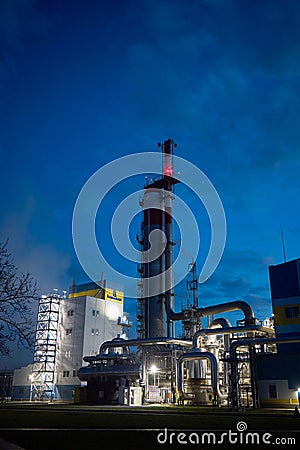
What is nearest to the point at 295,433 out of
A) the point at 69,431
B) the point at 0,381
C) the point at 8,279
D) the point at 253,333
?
the point at 69,431

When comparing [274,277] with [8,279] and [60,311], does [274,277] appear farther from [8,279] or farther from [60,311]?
[60,311]

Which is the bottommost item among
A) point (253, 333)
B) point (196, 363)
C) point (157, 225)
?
point (196, 363)

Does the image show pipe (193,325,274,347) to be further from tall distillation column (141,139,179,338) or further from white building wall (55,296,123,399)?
white building wall (55,296,123,399)

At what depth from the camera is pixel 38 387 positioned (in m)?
64.8

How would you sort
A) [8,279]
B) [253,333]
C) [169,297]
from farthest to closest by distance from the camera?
[169,297] < [253,333] < [8,279]

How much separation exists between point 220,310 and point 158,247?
43.7 ft

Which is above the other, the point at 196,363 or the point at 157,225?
the point at 157,225

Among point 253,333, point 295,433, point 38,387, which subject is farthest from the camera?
point 38,387

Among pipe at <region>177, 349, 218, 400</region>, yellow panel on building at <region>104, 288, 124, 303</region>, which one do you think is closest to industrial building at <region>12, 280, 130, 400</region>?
yellow panel on building at <region>104, 288, 124, 303</region>

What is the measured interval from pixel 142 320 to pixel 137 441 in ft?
152

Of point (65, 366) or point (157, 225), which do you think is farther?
point (65, 366)

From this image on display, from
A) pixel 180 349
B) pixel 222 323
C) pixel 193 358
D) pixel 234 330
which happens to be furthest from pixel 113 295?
pixel 234 330

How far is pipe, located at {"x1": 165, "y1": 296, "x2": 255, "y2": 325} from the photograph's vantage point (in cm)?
4422

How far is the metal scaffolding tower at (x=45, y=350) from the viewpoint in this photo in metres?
64.4
